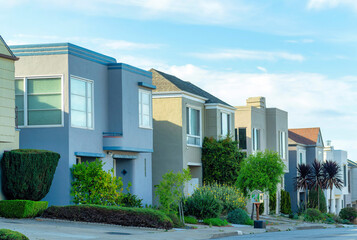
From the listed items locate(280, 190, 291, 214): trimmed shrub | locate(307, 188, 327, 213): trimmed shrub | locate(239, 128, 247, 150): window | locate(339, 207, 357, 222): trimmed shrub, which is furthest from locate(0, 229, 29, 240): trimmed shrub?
locate(339, 207, 357, 222): trimmed shrub

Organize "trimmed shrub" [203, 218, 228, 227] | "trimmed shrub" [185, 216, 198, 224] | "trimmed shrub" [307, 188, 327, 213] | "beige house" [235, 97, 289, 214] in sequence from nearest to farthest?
"trimmed shrub" [185, 216, 198, 224] → "trimmed shrub" [203, 218, 228, 227] → "beige house" [235, 97, 289, 214] → "trimmed shrub" [307, 188, 327, 213]

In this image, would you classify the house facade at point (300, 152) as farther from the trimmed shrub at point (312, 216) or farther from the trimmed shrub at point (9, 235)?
the trimmed shrub at point (9, 235)

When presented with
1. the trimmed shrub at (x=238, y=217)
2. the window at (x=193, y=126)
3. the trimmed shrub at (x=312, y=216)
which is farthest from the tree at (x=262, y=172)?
the trimmed shrub at (x=312, y=216)

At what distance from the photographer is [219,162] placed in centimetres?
3531

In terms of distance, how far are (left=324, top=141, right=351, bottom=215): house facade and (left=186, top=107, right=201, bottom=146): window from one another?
95.8ft

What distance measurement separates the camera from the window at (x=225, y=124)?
123 feet

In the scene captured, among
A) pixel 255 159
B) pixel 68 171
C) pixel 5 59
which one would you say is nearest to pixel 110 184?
pixel 68 171

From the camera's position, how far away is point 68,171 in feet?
78.5

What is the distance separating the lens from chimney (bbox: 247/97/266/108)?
45656 millimetres

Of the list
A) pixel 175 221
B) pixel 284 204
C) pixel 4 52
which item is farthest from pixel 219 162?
pixel 4 52

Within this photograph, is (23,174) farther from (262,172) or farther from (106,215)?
(262,172)

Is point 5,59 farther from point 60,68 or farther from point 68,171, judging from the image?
point 68,171

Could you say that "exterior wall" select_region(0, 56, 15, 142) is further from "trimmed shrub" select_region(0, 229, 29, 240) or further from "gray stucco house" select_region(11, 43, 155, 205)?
"trimmed shrub" select_region(0, 229, 29, 240)

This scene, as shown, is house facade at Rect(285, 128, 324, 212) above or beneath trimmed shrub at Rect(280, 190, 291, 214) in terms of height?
above
